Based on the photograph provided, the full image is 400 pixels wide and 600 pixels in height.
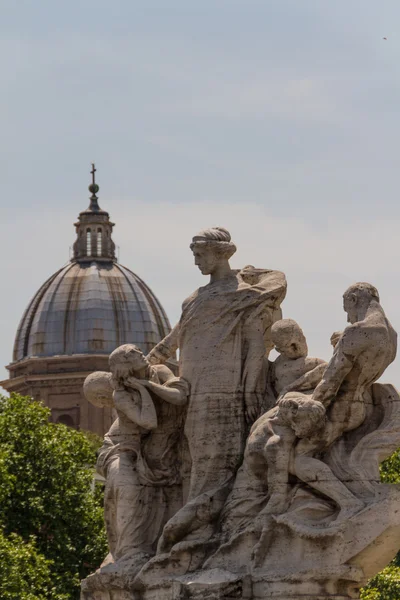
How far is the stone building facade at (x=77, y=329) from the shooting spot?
332 ft

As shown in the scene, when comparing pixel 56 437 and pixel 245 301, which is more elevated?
pixel 56 437

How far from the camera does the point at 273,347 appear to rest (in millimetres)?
27156

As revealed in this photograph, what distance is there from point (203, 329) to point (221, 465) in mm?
1498

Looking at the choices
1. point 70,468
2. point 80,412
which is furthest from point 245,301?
point 80,412

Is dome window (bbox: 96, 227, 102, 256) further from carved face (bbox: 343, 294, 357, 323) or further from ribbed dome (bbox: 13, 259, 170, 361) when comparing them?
carved face (bbox: 343, 294, 357, 323)

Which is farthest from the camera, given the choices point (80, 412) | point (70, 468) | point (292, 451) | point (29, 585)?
point (80, 412)

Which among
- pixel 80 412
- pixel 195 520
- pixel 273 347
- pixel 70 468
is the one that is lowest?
pixel 195 520

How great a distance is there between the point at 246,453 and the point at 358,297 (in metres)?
1.99

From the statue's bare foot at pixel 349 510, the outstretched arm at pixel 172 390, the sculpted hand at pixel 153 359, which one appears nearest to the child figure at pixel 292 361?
the outstretched arm at pixel 172 390

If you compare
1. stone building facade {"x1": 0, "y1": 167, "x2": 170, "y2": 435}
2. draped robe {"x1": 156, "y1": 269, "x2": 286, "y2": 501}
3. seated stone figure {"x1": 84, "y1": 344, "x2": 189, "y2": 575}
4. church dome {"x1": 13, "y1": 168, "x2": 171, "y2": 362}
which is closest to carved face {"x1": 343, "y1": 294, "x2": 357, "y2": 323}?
draped robe {"x1": 156, "y1": 269, "x2": 286, "y2": 501}

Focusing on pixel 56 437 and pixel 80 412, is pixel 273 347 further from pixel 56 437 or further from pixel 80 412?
pixel 80 412

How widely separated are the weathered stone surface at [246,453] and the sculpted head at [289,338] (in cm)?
1

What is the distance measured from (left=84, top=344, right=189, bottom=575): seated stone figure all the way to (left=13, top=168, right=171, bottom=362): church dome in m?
73.6

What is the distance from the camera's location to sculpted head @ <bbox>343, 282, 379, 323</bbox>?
1021 inches
